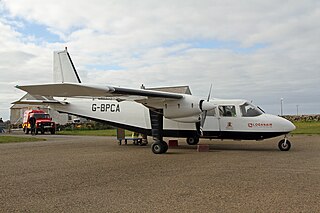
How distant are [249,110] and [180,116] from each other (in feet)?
10.8

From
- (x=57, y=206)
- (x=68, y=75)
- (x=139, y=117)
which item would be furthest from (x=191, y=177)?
(x=68, y=75)

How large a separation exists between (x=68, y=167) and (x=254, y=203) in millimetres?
6479

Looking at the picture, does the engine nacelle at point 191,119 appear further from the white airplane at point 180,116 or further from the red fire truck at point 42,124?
the red fire truck at point 42,124

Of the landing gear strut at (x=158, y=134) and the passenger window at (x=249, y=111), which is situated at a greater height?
the passenger window at (x=249, y=111)

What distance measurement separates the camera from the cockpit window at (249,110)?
602 inches

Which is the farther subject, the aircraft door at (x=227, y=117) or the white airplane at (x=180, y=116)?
the aircraft door at (x=227, y=117)

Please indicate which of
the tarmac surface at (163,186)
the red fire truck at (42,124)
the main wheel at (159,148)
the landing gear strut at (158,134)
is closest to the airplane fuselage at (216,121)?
the landing gear strut at (158,134)

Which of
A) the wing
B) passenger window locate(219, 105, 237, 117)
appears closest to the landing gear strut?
the wing

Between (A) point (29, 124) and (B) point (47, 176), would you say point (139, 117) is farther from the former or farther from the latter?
(A) point (29, 124)

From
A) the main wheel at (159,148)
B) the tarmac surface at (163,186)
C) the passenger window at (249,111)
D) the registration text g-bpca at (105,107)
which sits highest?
the registration text g-bpca at (105,107)

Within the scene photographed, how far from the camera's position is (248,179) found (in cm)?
805

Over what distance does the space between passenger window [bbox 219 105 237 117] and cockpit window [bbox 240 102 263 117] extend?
363mm

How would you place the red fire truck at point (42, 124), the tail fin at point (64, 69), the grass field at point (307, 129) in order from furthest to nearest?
the red fire truck at point (42, 124)
the grass field at point (307, 129)
the tail fin at point (64, 69)

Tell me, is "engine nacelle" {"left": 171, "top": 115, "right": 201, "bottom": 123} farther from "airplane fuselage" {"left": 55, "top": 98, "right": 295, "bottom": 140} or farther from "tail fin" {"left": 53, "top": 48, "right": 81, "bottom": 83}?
"tail fin" {"left": 53, "top": 48, "right": 81, "bottom": 83}
